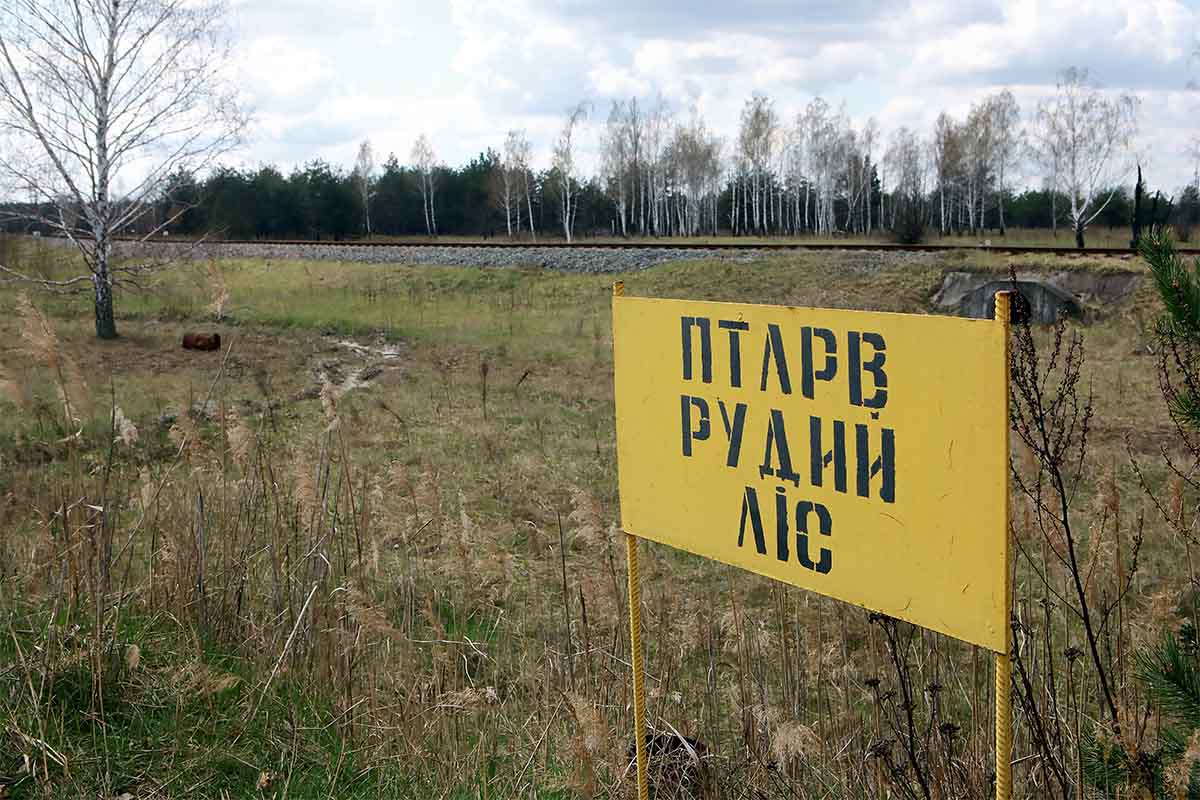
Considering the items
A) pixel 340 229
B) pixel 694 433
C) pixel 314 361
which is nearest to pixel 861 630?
pixel 694 433

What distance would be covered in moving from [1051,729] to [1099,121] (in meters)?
44.6

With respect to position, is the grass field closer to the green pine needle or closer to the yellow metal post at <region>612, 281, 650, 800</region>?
the yellow metal post at <region>612, 281, 650, 800</region>

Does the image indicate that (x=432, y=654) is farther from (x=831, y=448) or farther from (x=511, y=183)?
(x=511, y=183)

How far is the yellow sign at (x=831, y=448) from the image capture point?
2146 millimetres

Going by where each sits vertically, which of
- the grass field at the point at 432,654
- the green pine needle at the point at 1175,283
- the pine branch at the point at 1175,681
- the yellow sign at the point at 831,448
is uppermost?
the green pine needle at the point at 1175,283

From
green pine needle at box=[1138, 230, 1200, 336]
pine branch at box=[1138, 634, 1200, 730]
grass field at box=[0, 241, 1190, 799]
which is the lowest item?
grass field at box=[0, 241, 1190, 799]

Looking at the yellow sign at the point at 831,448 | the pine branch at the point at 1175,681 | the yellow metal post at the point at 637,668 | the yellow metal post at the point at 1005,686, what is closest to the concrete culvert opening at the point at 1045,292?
the yellow metal post at the point at 637,668

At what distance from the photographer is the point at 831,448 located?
96.0 inches

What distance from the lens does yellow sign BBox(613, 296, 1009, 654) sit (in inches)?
84.5

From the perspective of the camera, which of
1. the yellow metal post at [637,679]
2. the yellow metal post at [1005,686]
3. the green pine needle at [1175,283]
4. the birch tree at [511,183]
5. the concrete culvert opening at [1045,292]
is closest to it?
the yellow metal post at [1005,686]

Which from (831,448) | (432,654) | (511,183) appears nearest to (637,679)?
(831,448)

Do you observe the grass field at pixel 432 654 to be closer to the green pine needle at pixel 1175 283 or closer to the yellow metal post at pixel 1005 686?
the yellow metal post at pixel 1005 686

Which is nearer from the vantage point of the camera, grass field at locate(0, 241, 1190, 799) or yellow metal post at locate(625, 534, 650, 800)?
yellow metal post at locate(625, 534, 650, 800)

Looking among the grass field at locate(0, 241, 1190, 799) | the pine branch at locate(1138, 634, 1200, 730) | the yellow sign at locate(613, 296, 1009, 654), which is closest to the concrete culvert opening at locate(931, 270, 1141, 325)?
the grass field at locate(0, 241, 1190, 799)
